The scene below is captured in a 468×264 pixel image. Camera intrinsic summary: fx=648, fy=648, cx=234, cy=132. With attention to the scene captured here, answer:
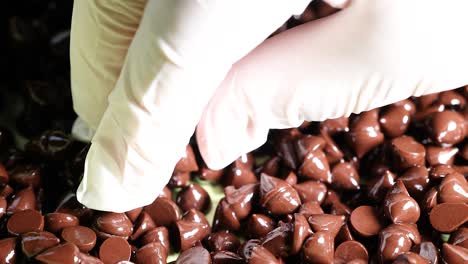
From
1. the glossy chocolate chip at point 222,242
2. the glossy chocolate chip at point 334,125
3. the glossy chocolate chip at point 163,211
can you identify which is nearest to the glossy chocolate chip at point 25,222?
the glossy chocolate chip at point 163,211

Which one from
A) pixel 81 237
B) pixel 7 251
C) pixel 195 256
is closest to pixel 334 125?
pixel 195 256

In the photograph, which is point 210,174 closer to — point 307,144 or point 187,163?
point 187,163

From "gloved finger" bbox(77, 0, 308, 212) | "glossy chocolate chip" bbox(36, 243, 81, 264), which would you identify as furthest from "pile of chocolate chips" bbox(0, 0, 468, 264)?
"gloved finger" bbox(77, 0, 308, 212)

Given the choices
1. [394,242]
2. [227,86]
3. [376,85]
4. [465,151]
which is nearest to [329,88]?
[376,85]

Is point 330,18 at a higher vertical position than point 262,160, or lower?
higher

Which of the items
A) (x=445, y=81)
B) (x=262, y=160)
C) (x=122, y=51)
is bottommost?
(x=262, y=160)

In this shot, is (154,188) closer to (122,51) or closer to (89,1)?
(122,51)

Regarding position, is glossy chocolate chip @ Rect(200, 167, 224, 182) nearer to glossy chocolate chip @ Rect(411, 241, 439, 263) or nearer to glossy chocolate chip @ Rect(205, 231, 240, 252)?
glossy chocolate chip @ Rect(205, 231, 240, 252)
